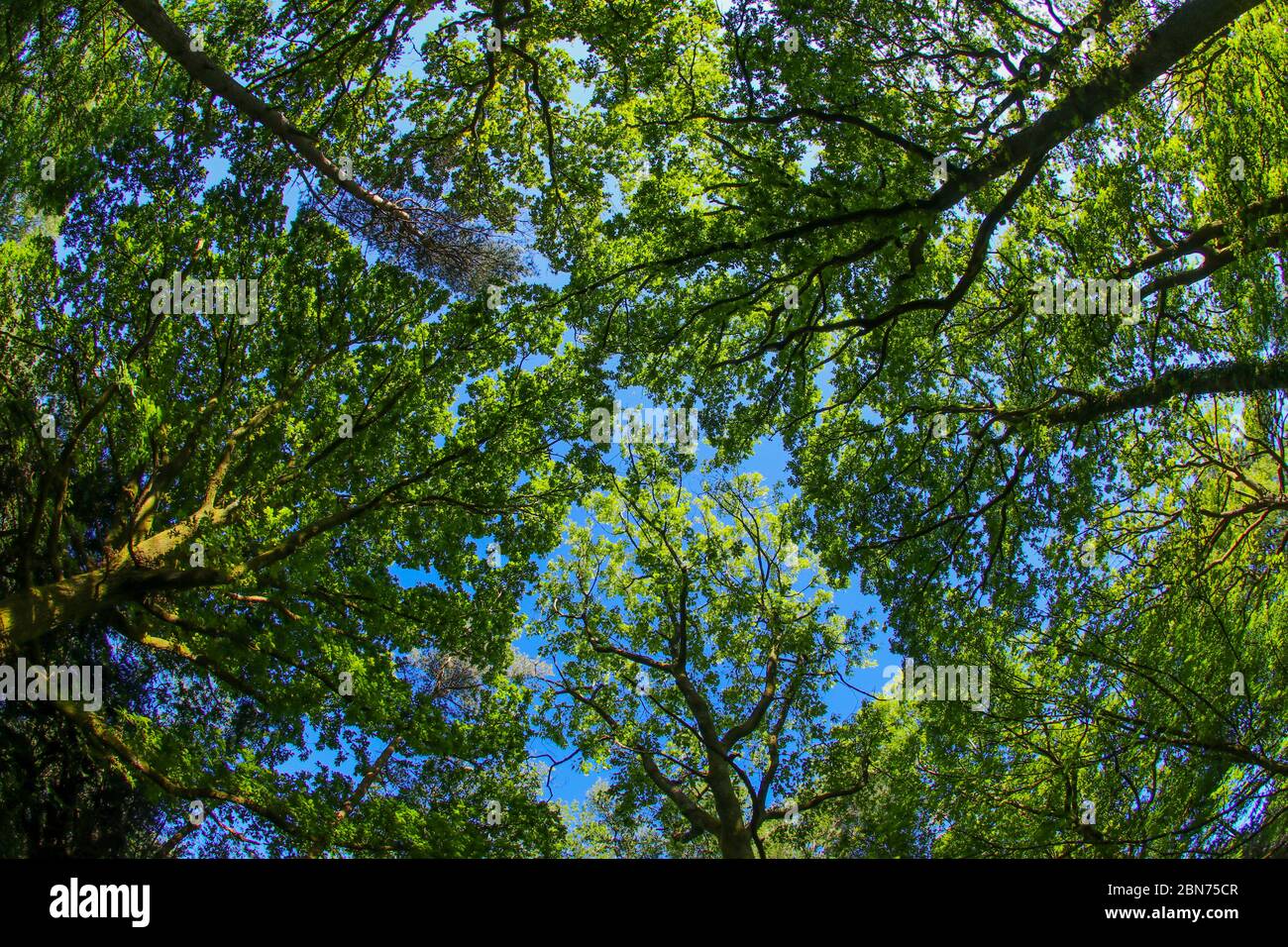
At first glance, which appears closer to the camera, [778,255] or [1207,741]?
[1207,741]

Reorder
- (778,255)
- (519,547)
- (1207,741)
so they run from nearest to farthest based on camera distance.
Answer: (1207,741) < (519,547) < (778,255)

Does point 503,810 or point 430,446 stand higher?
point 430,446

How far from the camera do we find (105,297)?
29.6 ft

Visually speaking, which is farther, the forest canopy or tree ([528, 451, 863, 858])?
tree ([528, 451, 863, 858])

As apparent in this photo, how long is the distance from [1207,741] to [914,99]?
7.64 meters

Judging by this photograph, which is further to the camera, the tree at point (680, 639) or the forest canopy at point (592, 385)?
the tree at point (680, 639)

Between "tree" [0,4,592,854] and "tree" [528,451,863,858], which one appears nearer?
"tree" [0,4,592,854]

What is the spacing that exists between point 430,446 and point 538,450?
1.67m

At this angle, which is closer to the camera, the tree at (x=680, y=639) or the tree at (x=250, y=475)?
the tree at (x=250, y=475)
